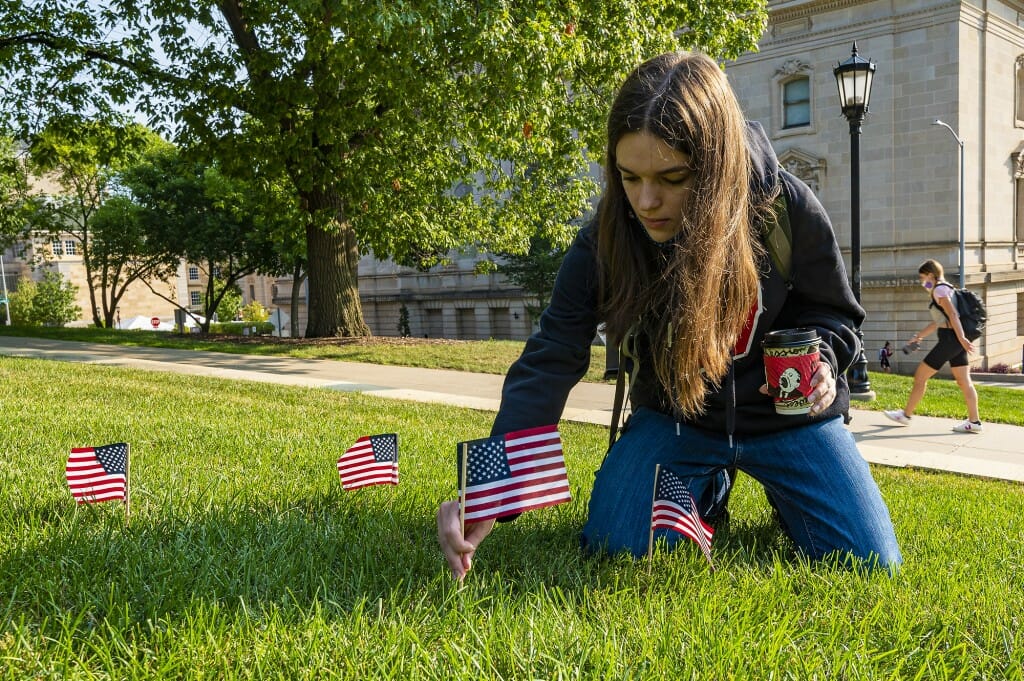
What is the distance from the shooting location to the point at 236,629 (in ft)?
6.81

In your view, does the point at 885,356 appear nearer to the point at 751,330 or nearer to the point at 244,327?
the point at 751,330

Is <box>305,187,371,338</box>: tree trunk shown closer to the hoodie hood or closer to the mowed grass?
the mowed grass

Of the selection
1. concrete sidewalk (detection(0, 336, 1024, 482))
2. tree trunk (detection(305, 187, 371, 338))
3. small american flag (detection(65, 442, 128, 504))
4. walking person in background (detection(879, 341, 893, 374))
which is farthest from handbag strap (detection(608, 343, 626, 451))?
walking person in background (detection(879, 341, 893, 374))

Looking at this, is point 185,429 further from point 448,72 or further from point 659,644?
point 448,72

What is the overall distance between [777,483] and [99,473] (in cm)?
267

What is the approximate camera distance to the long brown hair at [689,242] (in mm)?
2438

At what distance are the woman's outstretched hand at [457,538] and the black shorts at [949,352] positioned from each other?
8.15 m

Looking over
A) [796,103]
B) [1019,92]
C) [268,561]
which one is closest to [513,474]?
[268,561]

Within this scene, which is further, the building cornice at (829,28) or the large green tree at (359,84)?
the building cornice at (829,28)

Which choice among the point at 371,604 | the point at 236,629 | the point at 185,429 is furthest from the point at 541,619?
the point at 185,429

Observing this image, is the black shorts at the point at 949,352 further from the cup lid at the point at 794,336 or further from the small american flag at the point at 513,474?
the small american flag at the point at 513,474

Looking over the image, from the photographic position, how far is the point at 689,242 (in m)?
2.52

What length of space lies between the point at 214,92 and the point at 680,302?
14.2 m

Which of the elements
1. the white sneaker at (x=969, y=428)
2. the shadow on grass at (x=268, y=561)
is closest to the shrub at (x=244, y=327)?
the white sneaker at (x=969, y=428)
